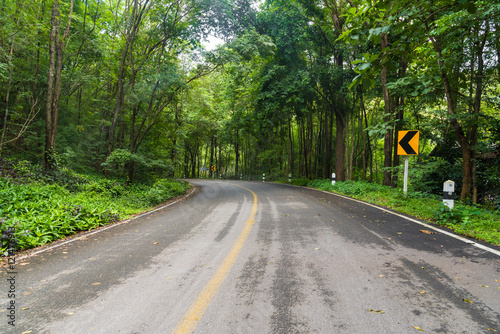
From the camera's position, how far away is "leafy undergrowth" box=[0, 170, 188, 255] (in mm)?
4871

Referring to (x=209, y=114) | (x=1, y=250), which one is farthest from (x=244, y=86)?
(x=1, y=250)

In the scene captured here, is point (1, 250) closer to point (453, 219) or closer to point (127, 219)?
point (127, 219)

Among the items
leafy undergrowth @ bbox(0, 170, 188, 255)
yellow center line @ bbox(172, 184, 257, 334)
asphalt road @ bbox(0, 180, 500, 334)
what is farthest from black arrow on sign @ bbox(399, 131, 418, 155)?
leafy undergrowth @ bbox(0, 170, 188, 255)

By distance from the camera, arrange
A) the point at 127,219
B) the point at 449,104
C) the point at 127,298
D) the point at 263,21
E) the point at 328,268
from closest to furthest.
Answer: the point at 127,298 < the point at 328,268 < the point at 127,219 < the point at 449,104 < the point at 263,21

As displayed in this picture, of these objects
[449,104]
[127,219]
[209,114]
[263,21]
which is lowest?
[127,219]

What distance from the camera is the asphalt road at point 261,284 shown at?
2307 millimetres

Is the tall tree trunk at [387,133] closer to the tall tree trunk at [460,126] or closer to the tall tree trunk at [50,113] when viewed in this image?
the tall tree trunk at [460,126]

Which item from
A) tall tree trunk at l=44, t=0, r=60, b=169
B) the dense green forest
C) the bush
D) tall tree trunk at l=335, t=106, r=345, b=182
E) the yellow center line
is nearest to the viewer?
the yellow center line

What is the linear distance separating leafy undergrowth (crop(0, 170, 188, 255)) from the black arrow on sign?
29.2 ft

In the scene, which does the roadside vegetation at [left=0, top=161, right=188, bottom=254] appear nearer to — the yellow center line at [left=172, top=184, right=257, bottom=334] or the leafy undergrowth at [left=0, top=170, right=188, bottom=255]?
the leafy undergrowth at [left=0, top=170, right=188, bottom=255]

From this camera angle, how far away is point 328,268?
3473 mm

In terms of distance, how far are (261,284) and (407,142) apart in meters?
7.41

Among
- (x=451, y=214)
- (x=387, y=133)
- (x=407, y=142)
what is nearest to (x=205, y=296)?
(x=451, y=214)

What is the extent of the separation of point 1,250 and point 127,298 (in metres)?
3.02
